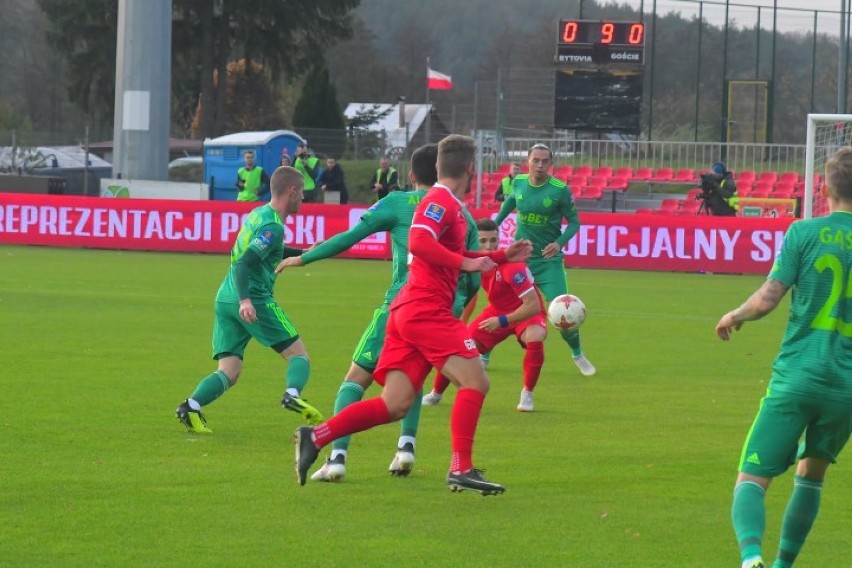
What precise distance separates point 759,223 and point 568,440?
1821cm

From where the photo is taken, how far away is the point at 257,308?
10.3 metres

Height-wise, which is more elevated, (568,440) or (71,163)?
(71,163)

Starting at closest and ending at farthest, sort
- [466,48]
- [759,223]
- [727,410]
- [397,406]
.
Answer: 1. [397,406]
2. [727,410]
3. [759,223]
4. [466,48]

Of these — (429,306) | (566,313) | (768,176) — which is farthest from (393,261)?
(768,176)

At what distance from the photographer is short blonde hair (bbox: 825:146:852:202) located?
20.0 feet

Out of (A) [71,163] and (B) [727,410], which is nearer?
(B) [727,410]

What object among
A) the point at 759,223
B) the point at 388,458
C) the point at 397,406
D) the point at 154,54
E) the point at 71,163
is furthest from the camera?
the point at 71,163

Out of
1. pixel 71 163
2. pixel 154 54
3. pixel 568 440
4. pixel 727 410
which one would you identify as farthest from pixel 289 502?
pixel 71 163

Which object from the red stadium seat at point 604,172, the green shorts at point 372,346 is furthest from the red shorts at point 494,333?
the red stadium seat at point 604,172

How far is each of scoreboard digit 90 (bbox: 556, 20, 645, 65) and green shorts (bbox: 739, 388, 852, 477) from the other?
36.3 meters

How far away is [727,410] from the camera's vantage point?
11.8 m

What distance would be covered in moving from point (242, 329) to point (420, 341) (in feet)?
9.47

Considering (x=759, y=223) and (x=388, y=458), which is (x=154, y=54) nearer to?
(x=759, y=223)

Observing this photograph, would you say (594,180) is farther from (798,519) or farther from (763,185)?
(798,519)
